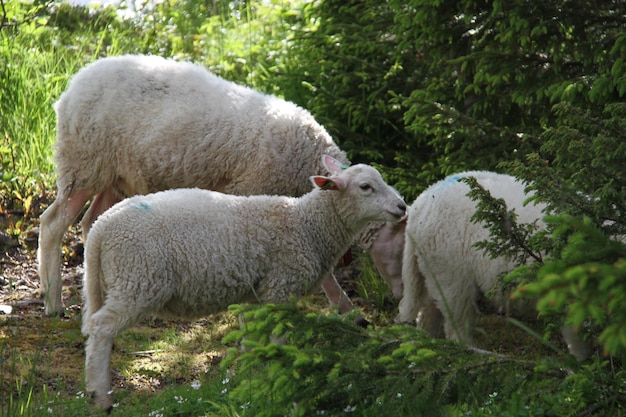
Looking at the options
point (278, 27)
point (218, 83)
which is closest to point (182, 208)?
point (218, 83)

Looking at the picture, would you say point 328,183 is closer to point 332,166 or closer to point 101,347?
point 332,166

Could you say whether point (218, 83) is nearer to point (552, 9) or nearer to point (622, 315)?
point (552, 9)

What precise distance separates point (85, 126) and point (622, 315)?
15.5 ft

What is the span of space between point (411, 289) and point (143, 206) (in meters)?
1.72

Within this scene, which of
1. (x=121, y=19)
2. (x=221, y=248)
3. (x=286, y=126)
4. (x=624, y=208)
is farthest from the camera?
(x=121, y=19)

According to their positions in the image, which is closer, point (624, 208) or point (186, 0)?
point (624, 208)

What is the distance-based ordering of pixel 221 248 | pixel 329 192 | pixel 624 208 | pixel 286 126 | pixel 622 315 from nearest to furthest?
pixel 622 315
pixel 624 208
pixel 221 248
pixel 329 192
pixel 286 126

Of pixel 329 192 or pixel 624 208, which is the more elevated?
pixel 624 208

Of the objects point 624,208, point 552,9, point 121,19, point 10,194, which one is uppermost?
point 552,9

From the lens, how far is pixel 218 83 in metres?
6.23

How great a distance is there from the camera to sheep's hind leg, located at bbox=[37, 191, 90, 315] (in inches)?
231

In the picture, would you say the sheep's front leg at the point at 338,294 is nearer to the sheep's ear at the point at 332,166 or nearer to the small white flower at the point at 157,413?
the sheep's ear at the point at 332,166

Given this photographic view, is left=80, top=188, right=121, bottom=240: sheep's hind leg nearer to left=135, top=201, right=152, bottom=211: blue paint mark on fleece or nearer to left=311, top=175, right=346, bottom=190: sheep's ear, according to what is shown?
left=135, top=201, right=152, bottom=211: blue paint mark on fleece

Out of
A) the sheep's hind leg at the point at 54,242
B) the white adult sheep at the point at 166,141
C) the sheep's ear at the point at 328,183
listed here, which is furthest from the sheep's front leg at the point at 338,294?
the sheep's hind leg at the point at 54,242
